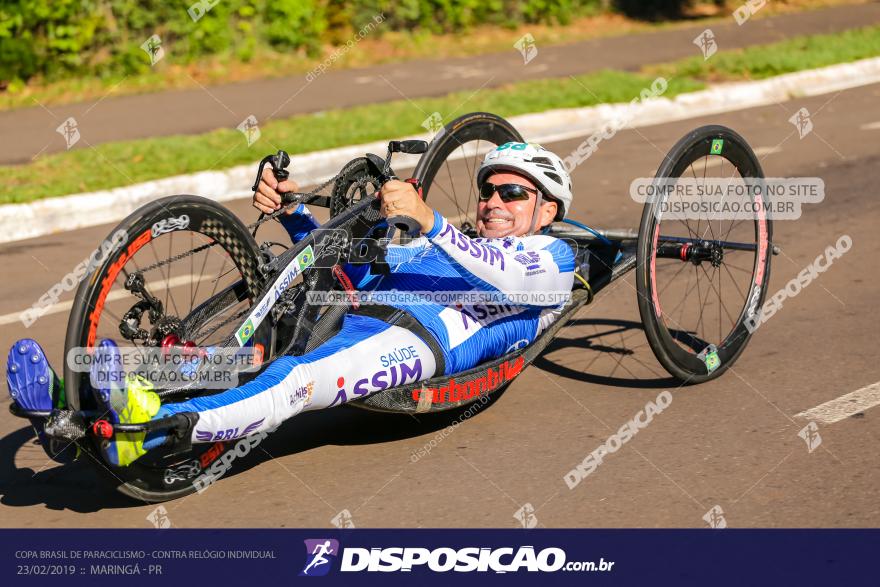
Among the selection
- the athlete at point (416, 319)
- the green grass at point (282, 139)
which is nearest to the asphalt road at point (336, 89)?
the green grass at point (282, 139)

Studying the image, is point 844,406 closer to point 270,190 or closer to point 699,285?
point 699,285

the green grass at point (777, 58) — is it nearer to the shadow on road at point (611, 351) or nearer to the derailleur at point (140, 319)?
the shadow on road at point (611, 351)

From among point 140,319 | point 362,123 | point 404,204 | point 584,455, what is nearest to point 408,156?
point 362,123

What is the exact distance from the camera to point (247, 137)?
11352mm

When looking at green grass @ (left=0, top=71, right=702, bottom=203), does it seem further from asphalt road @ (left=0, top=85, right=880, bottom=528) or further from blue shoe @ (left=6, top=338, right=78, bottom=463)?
blue shoe @ (left=6, top=338, right=78, bottom=463)

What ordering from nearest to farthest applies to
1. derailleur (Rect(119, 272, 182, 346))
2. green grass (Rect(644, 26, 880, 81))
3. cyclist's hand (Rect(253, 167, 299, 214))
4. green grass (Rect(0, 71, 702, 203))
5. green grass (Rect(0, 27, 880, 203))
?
1. derailleur (Rect(119, 272, 182, 346))
2. cyclist's hand (Rect(253, 167, 299, 214))
3. green grass (Rect(0, 71, 702, 203))
4. green grass (Rect(0, 27, 880, 203))
5. green grass (Rect(644, 26, 880, 81))

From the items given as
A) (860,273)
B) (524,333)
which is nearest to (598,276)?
(524,333)

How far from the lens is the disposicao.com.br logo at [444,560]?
399 cm

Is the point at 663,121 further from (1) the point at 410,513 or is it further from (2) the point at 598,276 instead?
(1) the point at 410,513

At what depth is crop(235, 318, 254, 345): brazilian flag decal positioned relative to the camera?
440 centimetres

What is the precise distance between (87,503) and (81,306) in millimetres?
839

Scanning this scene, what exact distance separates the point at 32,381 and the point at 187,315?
0.85 metres

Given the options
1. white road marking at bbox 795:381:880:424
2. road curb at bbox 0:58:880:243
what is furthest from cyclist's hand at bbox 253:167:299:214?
road curb at bbox 0:58:880:243

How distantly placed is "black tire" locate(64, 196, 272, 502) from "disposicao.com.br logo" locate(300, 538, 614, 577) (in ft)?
2.17
